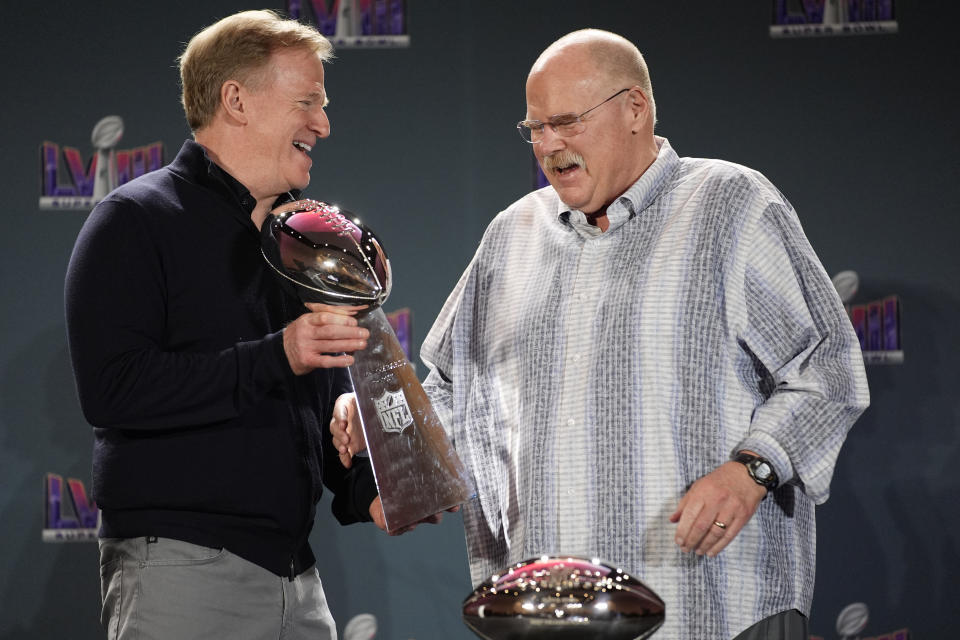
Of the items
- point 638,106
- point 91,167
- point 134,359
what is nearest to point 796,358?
point 638,106

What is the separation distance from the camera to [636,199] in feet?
5.85

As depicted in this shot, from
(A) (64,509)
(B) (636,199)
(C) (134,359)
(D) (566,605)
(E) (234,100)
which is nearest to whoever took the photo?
(D) (566,605)

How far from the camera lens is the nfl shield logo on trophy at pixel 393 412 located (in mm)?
1570

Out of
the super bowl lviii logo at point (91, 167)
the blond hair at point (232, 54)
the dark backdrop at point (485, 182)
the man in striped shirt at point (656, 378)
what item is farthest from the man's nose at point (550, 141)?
the super bowl lviii logo at point (91, 167)

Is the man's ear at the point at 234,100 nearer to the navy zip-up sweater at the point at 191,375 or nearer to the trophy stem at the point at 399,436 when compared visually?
the navy zip-up sweater at the point at 191,375

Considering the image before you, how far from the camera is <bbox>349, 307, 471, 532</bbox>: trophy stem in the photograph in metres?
1.55

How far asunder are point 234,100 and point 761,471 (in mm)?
1171

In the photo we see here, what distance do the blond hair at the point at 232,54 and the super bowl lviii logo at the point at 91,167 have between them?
142 centimetres

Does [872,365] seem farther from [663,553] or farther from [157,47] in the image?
[157,47]

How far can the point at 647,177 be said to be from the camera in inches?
70.9

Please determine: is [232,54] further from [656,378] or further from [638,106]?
[656,378]

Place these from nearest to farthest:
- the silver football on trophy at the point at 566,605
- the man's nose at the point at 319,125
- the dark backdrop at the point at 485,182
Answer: the silver football on trophy at the point at 566,605, the man's nose at the point at 319,125, the dark backdrop at the point at 485,182

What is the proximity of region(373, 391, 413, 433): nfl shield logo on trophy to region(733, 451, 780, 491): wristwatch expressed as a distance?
52 cm

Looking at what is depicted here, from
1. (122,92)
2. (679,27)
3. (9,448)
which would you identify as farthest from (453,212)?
(9,448)
